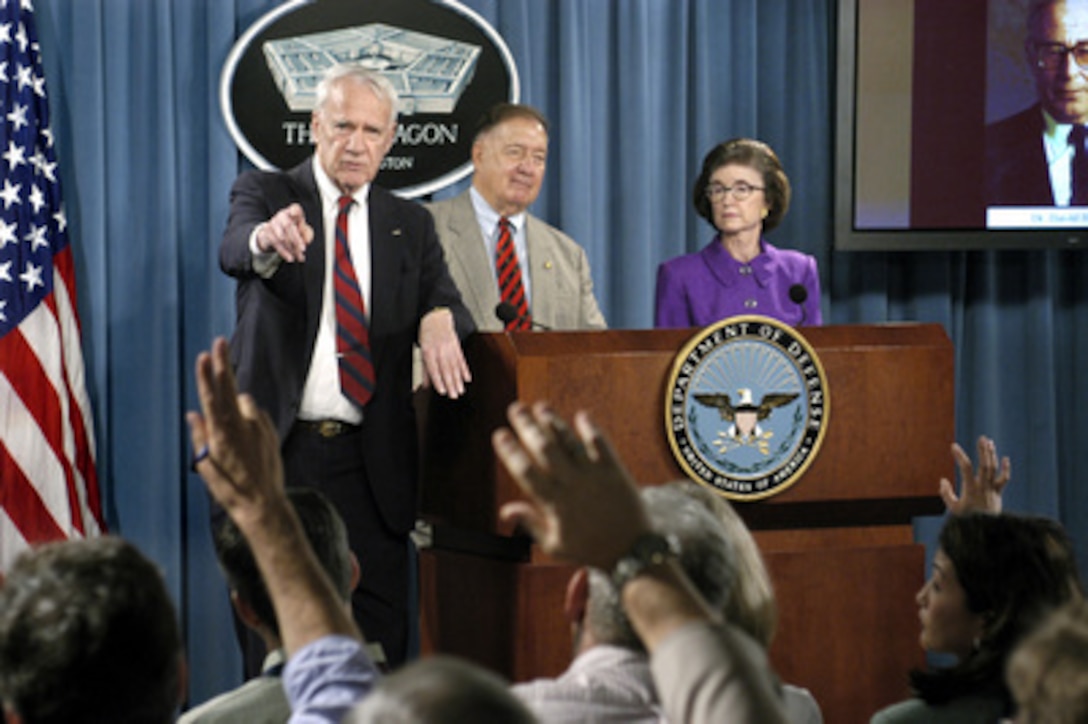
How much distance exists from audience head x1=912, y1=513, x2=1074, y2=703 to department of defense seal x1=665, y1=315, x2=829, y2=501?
1.18 metres

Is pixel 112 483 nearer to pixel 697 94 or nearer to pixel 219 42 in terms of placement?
pixel 219 42

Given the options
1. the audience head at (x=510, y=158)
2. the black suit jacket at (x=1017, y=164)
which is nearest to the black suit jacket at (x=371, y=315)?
the audience head at (x=510, y=158)

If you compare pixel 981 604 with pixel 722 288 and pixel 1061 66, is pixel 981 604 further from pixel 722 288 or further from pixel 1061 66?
pixel 1061 66

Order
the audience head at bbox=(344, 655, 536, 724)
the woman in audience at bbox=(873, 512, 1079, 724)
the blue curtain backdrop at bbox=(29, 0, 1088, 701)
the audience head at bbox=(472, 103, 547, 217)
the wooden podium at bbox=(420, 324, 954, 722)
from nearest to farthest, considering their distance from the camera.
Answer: the audience head at bbox=(344, 655, 536, 724)
the woman in audience at bbox=(873, 512, 1079, 724)
the wooden podium at bbox=(420, 324, 954, 722)
the audience head at bbox=(472, 103, 547, 217)
the blue curtain backdrop at bbox=(29, 0, 1088, 701)

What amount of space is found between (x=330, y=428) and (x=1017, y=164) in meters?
3.06

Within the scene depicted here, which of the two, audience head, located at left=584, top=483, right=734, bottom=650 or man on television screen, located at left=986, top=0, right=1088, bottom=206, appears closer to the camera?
audience head, located at left=584, top=483, right=734, bottom=650

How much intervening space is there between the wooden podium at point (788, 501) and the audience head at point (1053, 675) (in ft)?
7.47

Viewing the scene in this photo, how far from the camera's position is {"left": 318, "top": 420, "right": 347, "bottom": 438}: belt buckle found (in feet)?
12.9

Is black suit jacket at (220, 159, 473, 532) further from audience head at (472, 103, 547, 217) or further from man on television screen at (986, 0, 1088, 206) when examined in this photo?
man on television screen at (986, 0, 1088, 206)

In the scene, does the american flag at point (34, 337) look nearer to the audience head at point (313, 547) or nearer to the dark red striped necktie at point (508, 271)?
the dark red striped necktie at point (508, 271)

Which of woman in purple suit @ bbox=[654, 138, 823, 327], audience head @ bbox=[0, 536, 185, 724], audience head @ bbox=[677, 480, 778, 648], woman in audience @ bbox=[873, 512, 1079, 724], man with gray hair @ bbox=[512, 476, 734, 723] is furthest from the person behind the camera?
woman in purple suit @ bbox=[654, 138, 823, 327]

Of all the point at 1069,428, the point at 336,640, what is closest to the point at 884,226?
the point at 1069,428

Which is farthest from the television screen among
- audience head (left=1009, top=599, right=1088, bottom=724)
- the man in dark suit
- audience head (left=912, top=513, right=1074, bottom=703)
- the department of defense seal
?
audience head (left=1009, top=599, right=1088, bottom=724)

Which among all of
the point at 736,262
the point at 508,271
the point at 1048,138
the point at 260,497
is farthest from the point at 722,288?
the point at 260,497
